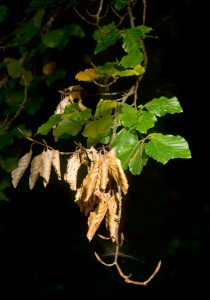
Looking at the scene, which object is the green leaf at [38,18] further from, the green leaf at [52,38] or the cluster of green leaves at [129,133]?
the cluster of green leaves at [129,133]

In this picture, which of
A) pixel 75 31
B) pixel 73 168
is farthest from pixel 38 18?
pixel 73 168

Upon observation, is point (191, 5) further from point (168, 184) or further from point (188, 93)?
point (168, 184)

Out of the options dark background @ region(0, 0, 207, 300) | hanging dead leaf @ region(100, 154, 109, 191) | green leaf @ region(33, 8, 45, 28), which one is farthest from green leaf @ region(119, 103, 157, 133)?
green leaf @ region(33, 8, 45, 28)

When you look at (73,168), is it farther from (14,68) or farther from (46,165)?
(14,68)

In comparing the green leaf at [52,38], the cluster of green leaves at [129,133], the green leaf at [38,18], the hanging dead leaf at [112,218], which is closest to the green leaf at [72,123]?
the cluster of green leaves at [129,133]

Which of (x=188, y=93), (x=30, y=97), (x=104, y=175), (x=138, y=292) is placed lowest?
(x=138, y=292)

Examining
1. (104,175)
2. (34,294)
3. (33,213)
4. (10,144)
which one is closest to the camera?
(104,175)

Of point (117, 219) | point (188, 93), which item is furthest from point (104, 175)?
point (188, 93)
